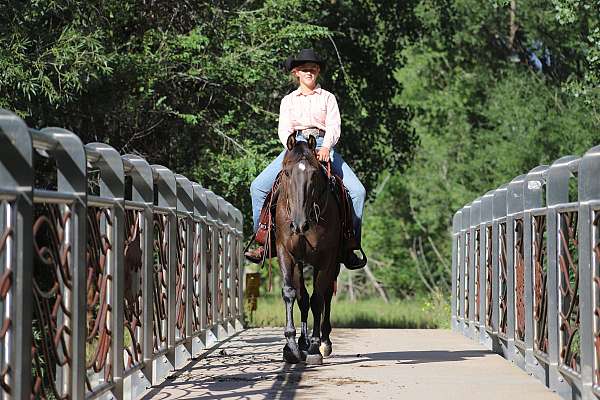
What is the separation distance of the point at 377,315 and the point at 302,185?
24468 millimetres

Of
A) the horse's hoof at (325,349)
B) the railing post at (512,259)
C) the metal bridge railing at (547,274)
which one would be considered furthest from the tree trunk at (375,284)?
the railing post at (512,259)

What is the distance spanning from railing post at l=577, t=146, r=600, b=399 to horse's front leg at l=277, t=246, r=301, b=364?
409 centimetres

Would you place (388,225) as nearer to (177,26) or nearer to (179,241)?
(177,26)

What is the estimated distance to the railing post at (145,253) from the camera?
29.0ft

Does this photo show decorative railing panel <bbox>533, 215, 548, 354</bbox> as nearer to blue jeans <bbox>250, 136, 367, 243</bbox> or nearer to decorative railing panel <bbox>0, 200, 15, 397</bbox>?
blue jeans <bbox>250, 136, 367, 243</bbox>

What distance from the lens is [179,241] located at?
11.2 m

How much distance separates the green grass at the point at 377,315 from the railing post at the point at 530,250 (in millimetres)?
11028

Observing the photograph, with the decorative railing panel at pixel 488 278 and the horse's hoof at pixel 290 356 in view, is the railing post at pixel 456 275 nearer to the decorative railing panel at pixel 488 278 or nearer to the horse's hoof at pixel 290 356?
the decorative railing panel at pixel 488 278

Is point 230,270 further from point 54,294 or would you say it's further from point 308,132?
point 54,294

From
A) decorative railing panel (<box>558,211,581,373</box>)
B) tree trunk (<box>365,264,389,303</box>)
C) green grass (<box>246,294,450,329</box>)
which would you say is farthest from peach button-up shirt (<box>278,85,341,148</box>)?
tree trunk (<box>365,264,389,303</box>)

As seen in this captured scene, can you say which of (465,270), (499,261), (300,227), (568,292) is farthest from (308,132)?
(465,270)

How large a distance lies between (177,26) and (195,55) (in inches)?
80.3

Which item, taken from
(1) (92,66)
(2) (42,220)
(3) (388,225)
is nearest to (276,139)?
(1) (92,66)

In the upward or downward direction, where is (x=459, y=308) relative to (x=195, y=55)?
downward
